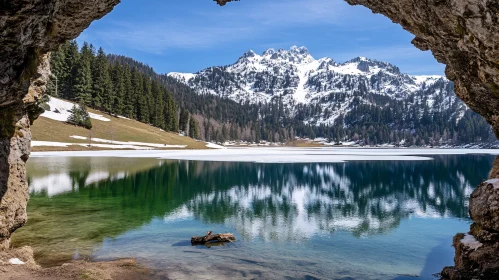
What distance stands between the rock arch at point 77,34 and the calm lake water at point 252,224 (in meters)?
3.54

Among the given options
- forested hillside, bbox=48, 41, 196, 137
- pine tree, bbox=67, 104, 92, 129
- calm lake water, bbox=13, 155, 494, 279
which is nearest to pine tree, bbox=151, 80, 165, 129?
forested hillside, bbox=48, 41, 196, 137

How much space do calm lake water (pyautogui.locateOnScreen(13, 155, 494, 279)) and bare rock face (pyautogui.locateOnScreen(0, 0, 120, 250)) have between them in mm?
3182

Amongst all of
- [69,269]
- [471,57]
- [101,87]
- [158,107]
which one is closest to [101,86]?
[101,87]

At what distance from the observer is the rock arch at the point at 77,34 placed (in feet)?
31.3

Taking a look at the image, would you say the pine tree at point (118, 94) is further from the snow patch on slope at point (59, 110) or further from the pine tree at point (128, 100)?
the snow patch on slope at point (59, 110)

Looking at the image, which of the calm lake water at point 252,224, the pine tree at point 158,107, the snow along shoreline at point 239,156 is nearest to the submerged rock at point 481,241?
the calm lake water at point 252,224

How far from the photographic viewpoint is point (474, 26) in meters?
10.1

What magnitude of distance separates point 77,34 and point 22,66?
16.2 feet

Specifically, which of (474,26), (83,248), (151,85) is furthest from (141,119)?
(474,26)

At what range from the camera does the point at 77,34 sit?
15.1 m

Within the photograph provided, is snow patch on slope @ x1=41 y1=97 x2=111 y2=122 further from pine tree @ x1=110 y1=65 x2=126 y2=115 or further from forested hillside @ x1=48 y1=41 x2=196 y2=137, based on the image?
pine tree @ x1=110 y1=65 x2=126 y2=115

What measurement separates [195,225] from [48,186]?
21895 millimetres

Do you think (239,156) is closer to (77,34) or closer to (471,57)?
(77,34)

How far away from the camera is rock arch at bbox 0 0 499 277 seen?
953 cm
